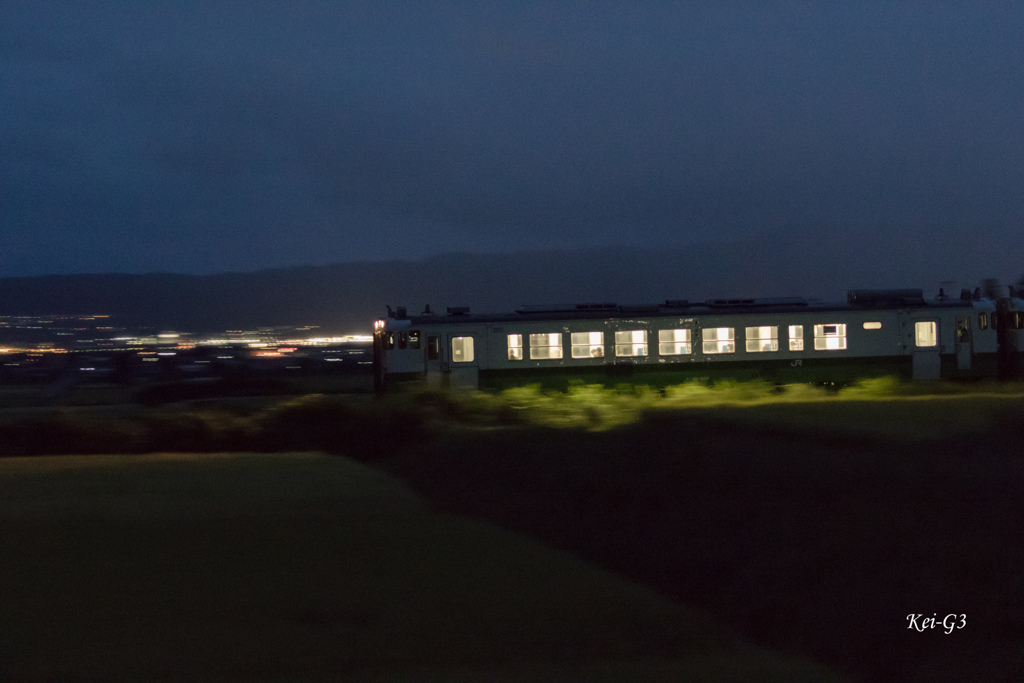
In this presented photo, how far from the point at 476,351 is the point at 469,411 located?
9827 mm

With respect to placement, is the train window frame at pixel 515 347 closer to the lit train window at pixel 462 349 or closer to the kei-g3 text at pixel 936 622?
the lit train window at pixel 462 349

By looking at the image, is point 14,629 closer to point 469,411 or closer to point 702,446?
point 702,446

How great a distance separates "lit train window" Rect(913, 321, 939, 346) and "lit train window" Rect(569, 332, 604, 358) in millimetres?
8941

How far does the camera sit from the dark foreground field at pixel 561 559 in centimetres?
595

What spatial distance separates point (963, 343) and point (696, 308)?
Answer: 25.1 feet

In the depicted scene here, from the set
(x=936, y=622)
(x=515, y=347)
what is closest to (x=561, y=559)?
(x=936, y=622)

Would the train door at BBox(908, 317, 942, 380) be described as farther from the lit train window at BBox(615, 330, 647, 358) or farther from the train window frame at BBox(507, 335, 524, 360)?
the train window frame at BBox(507, 335, 524, 360)

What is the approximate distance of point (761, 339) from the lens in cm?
2542

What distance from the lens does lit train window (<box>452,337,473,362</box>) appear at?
1009 inches

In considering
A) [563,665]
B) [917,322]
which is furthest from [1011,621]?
[917,322]

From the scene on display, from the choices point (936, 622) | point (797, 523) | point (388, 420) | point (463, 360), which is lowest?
point (936, 622)

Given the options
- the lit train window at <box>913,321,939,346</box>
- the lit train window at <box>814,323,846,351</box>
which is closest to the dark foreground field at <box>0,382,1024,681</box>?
the lit train window at <box>814,323,846,351</box>

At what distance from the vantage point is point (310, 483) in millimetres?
10797

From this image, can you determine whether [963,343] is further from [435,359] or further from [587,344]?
[435,359]
